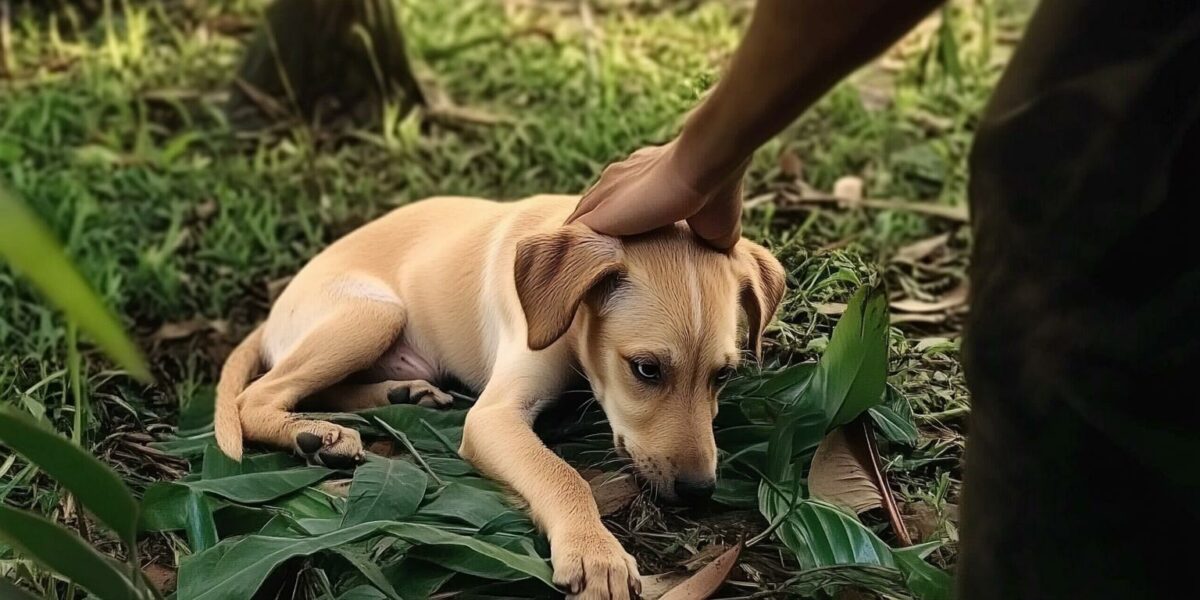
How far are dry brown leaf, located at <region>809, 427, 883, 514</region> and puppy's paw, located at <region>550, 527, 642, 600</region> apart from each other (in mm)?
433

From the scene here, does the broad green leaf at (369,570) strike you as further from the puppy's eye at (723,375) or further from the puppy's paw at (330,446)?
the puppy's eye at (723,375)

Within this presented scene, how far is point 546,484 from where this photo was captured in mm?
2344

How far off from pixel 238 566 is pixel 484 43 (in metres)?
4.00

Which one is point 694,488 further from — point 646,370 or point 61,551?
point 61,551

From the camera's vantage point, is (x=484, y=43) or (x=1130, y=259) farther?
(x=484, y=43)

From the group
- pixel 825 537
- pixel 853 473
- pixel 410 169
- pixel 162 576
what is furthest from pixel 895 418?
pixel 410 169

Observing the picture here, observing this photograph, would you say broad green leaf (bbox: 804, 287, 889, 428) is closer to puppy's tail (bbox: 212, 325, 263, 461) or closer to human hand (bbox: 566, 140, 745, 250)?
human hand (bbox: 566, 140, 745, 250)

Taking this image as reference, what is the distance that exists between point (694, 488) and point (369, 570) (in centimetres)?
67

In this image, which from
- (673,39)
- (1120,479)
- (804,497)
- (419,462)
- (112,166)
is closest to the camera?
(1120,479)

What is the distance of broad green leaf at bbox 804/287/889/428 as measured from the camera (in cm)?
228

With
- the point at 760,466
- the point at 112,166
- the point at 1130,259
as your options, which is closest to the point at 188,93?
the point at 112,166

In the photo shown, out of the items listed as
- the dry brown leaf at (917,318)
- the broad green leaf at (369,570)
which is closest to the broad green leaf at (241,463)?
the broad green leaf at (369,570)

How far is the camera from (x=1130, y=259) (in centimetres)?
145

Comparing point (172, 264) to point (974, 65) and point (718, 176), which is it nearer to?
point (718, 176)
